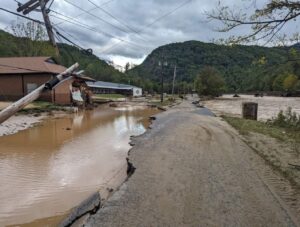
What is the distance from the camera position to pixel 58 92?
35938 millimetres

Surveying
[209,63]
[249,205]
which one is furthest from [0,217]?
[209,63]

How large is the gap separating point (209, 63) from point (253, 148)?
92.3m

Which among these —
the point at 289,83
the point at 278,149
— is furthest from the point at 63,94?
the point at 289,83

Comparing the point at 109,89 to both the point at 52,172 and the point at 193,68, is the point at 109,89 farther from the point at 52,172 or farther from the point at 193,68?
the point at 52,172

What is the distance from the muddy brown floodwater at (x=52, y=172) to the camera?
257 inches

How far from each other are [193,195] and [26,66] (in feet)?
108

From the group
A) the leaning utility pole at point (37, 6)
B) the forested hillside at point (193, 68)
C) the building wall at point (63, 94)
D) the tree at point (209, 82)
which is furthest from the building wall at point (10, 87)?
the tree at point (209, 82)

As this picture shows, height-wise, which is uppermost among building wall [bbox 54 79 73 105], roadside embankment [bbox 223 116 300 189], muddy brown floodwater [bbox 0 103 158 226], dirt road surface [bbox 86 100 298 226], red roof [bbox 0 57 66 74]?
red roof [bbox 0 57 66 74]

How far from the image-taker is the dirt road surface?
5219mm

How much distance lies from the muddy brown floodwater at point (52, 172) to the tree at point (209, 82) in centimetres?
7991

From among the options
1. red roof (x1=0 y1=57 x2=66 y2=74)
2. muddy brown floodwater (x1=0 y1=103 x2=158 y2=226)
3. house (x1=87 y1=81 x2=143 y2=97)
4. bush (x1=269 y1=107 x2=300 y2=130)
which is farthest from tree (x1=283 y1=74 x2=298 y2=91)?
muddy brown floodwater (x1=0 y1=103 x2=158 y2=226)

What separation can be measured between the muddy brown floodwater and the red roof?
64.1 ft

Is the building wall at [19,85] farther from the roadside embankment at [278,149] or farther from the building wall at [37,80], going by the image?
the roadside embankment at [278,149]

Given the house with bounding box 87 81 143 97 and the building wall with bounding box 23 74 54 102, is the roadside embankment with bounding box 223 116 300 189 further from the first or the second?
the house with bounding box 87 81 143 97
